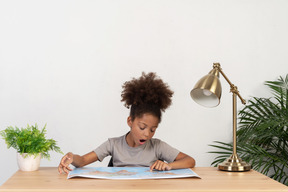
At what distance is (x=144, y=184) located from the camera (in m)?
1.80

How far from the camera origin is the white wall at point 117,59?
12.6 ft

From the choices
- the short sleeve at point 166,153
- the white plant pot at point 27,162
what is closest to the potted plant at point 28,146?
the white plant pot at point 27,162

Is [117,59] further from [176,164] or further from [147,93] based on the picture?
[176,164]

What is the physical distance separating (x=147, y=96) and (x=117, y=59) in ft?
4.93

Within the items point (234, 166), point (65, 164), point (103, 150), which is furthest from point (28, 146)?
point (234, 166)

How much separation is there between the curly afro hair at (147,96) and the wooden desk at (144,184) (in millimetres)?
555

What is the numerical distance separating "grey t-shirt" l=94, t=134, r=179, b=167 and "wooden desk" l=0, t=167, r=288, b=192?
478mm

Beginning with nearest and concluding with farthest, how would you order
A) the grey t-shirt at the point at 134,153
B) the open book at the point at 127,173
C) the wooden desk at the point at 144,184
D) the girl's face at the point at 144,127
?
the wooden desk at the point at 144,184 → the open book at the point at 127,173 → the girl's face at the point at 144,127 → the grey t-shirt at the point at 134,153

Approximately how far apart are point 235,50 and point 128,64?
1033mm

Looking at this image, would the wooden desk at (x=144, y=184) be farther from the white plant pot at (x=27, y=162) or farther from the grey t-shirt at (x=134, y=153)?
the grey t-shirt at (x=134, y=153)

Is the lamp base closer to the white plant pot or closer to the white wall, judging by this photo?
the white plant pot

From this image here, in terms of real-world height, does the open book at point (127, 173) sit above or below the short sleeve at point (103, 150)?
below

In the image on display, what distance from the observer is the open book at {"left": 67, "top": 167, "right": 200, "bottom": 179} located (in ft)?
6.40

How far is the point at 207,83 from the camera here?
6.90 feet
